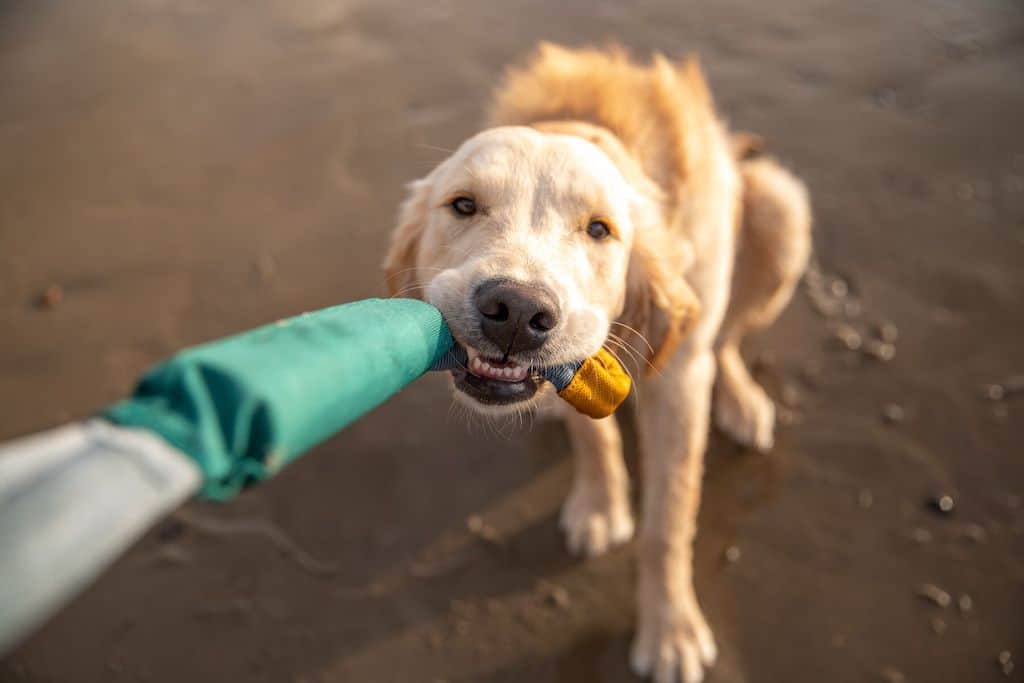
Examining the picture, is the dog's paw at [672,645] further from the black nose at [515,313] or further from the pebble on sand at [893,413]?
the black nose at [515,313]

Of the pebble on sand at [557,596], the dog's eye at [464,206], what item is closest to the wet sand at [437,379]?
the pebble on sand at [557,596]

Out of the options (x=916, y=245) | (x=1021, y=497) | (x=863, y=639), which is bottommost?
(x=863, y=639)

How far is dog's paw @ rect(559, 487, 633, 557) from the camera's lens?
298 centimetres

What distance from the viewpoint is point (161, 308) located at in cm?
379

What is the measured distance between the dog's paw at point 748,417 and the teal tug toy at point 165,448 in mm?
2391

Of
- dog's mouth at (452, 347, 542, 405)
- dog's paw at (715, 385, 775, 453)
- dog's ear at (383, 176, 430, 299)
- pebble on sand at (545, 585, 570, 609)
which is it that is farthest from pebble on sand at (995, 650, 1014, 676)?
dog's ear at (383, 176, 430, 299)

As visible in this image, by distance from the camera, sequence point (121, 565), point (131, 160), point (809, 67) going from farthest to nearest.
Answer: point (809, 67) < point (131, 160) < point (121, 565)

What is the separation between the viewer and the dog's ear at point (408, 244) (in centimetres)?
231

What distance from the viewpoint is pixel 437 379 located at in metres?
3.54

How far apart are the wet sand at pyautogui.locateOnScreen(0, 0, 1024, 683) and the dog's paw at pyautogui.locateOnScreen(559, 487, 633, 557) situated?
0.07m

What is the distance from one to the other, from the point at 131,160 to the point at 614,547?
144 inches

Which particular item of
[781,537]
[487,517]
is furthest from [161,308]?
[781,537]

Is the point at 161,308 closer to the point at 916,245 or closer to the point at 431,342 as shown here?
the point at 431,342

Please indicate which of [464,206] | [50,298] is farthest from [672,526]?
[50,298]
